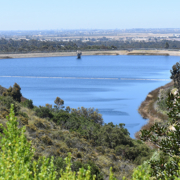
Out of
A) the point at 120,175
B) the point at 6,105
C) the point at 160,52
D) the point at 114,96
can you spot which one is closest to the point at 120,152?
the point at 120,175

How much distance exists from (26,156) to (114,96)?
86.8 feet

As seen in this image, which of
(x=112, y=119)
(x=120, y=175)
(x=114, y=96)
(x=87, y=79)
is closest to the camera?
(x=120, y=175)

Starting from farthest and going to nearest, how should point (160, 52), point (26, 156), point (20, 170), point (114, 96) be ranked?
point (160, 52) → point (114, 96) → point (26, 156) → point (20, 170)

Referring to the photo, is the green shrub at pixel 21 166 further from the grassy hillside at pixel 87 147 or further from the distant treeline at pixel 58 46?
the distant treeline at pixel 58 46

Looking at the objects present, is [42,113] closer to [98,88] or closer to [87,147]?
[87,147]

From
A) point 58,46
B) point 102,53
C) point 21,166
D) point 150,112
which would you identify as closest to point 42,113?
point 21,166

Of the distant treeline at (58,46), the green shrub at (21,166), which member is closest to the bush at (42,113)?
the green shrub at (21,166)

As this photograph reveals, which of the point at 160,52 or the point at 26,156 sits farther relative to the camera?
the point at 160,52

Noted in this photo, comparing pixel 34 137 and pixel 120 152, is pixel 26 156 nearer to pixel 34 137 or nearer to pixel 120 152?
pixel 34 137

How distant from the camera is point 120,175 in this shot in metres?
8.40

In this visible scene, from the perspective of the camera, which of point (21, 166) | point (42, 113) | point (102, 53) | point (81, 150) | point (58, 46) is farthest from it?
point (58, 46)

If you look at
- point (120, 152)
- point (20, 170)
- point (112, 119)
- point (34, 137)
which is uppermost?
point (20, 170)

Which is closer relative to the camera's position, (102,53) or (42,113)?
(42,113)

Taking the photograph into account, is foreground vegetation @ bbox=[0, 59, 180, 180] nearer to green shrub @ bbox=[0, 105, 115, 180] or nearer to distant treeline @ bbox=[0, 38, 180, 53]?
green shrub @ bbox=[0, 105, 115, 180]
